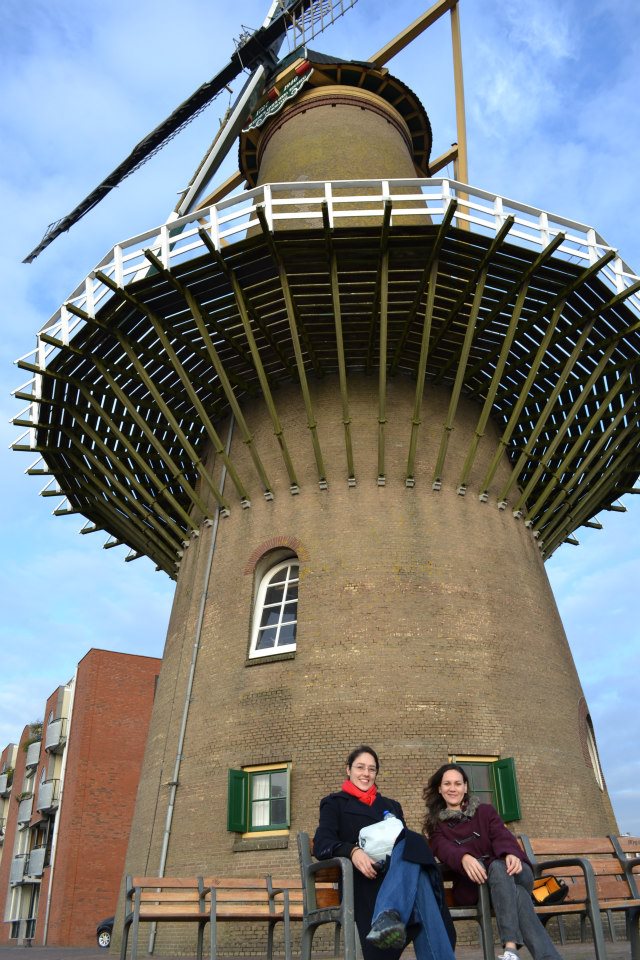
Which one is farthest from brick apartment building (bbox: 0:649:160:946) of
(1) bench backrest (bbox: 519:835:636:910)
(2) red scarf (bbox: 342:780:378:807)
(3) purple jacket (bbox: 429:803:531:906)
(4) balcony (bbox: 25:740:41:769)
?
(2) red scarf (bbox: 342:780:378:807)

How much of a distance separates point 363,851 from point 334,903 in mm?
745

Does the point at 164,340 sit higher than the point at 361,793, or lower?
higher

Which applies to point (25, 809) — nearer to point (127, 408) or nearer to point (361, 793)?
point (127, 408)

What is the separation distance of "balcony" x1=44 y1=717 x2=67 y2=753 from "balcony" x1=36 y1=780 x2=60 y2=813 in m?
1.62

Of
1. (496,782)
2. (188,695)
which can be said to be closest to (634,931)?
(496,782)

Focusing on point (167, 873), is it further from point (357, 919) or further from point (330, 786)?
point (357, 919)

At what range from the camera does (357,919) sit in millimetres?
5289

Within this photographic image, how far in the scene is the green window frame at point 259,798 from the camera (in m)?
13.2

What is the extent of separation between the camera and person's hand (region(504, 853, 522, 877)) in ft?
18.3

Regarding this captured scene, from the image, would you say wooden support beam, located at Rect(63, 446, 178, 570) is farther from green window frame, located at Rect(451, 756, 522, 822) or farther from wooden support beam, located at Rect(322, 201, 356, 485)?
green window frame, located at Rect(451, 756, 522, 822)

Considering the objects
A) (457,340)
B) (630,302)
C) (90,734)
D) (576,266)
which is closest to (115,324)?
(457,340)

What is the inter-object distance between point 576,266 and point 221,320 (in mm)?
6505

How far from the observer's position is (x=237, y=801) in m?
13.4

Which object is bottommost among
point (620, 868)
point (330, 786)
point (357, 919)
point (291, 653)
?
point (357, 919)
